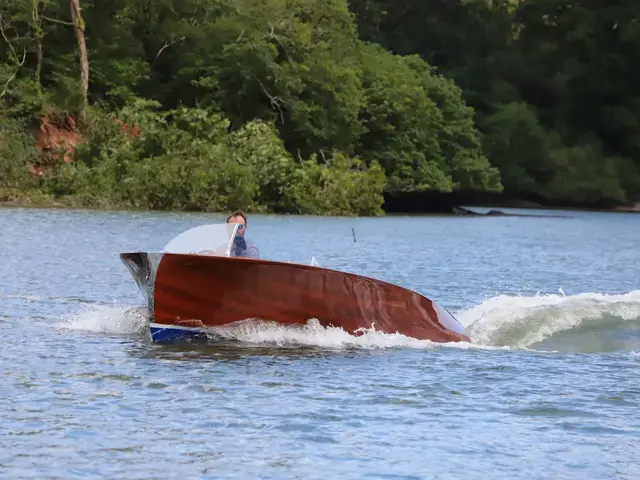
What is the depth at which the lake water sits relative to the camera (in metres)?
11.0

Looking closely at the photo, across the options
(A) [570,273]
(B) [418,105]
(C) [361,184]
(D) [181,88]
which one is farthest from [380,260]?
(B) [418,105]

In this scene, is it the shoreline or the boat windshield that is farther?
the shoreline

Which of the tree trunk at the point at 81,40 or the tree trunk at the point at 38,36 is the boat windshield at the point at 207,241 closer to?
the tree trunk at the point at 38,36

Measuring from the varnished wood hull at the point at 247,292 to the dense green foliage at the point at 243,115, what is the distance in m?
36.6

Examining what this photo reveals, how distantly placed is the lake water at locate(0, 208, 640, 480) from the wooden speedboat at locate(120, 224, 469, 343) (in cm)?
30

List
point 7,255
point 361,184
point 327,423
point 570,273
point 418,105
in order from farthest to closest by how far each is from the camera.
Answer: point 418,105
point 361,184
point 570,273
point 7,255
point 327,423

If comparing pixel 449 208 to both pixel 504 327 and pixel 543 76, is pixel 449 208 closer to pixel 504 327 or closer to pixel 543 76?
pixel 543 76

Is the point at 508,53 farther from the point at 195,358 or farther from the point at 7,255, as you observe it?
the point at 195,358

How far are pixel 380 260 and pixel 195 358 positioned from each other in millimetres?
19363

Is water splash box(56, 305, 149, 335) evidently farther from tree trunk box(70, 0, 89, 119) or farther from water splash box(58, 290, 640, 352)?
tree trunk box(70, 0, 89, 119)

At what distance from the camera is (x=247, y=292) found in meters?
17.3

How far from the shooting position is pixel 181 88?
6619 cm

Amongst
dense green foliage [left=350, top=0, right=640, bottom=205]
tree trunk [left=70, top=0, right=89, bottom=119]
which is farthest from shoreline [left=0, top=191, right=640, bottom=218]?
tree trunk [left=70, top=0, right=89, bottom=119]

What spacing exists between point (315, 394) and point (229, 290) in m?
3.49
